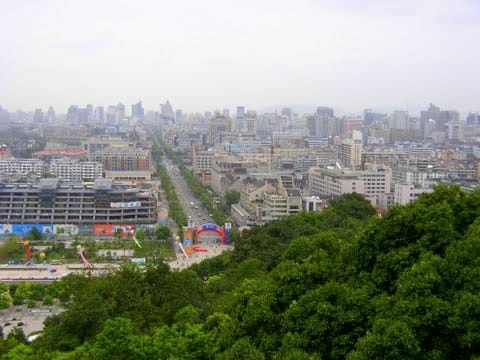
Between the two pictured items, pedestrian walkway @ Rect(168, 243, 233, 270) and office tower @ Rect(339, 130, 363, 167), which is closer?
pedestrian walkway @ Rect(168, 243, 233, 270)

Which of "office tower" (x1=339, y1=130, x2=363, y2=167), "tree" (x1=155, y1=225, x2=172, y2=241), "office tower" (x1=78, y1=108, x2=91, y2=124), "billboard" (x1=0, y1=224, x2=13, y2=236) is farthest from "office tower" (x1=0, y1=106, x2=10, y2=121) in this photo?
"tree" (x1=155, y1=225, x2=172, y2=241)

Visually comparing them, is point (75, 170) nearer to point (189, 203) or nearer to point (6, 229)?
point (189, 203)

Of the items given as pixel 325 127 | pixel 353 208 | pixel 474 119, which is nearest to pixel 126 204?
pixel 353 208

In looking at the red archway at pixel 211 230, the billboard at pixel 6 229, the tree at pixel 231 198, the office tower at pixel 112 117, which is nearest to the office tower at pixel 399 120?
the office tower at pixel 112 117

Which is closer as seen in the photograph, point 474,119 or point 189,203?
point 189,203

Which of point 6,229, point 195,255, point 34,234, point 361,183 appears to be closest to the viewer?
point 195,255

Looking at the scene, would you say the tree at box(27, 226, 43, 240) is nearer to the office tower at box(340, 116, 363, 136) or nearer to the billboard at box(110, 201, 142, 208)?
the billboard at box(110, 201, 142, 208)

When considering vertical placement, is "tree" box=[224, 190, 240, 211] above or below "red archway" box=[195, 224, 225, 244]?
above

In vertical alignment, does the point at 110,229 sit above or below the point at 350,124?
below

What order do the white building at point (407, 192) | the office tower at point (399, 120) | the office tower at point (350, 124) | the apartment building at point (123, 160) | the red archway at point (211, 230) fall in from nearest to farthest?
1. the red archway at point (211, 230)
2. the white building at point (407, 192)
3. the apartment building at point (123, 160)
4. the office tower at point (350, 124)
5. the office tower at point (399, 120)

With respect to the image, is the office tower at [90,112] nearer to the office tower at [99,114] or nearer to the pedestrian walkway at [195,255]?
the office tower at [99,114]

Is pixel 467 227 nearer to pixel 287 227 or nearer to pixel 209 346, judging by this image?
pixel 209 346
